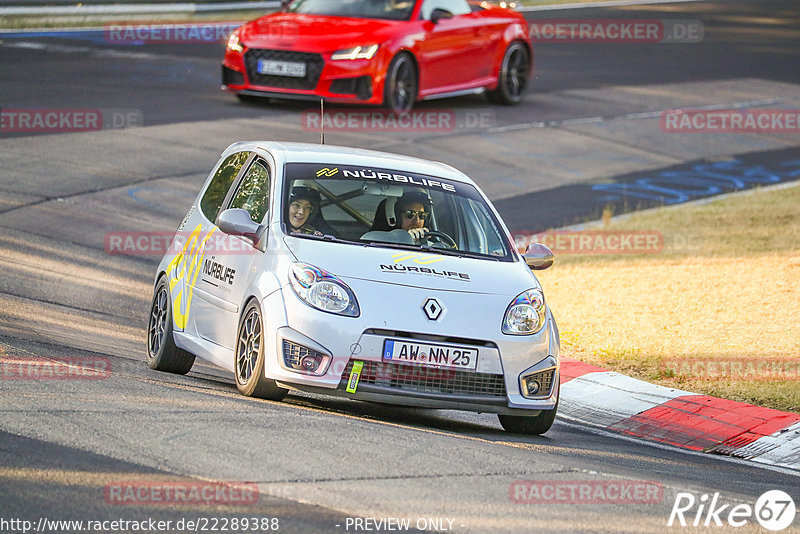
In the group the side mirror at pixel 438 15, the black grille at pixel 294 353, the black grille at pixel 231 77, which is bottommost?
the black grille at pixel 231 77

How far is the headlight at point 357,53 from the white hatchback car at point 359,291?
31.6ft

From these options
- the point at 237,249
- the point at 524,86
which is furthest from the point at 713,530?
the point at 524,86

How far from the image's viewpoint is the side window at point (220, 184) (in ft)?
31.0

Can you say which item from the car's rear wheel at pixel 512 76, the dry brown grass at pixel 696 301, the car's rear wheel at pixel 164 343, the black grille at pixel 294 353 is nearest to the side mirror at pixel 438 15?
the car's rear wheel at pixel 512 76

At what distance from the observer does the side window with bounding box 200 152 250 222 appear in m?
9.44

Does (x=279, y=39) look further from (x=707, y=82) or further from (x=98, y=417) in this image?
(x=98, y=417)

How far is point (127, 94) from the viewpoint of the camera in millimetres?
20625

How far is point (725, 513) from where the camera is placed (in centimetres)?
640

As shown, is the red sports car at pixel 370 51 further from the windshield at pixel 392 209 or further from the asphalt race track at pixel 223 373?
the windshield at pixel 392 209

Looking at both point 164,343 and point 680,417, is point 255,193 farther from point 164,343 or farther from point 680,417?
point 680,417

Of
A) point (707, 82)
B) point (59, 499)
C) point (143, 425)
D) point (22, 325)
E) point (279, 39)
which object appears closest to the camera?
point (59, 499)

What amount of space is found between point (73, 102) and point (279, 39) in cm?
306

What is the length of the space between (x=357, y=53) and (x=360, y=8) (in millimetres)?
1632

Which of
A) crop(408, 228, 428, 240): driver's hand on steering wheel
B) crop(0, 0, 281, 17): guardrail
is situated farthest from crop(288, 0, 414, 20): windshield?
crop(408, 228, 428, 240): driver's hand on steering wheel
